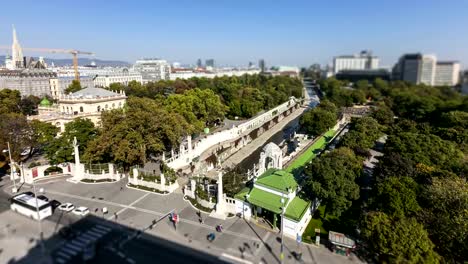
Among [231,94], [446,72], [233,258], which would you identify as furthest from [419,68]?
[233,258]

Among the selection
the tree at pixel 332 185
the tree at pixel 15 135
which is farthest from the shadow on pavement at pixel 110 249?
the tree at pixel 15 135

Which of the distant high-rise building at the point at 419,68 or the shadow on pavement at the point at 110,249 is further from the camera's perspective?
the distant high-rise building at the point at 419,68

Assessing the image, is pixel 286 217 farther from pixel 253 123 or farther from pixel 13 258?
pixel 253 123

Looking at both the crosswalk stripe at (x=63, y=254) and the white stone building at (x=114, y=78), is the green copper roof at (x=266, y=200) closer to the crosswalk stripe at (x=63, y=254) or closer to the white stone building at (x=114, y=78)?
the crosswalk stripe at (x=63, y=254)

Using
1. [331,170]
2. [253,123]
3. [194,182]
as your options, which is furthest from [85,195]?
[253,123]

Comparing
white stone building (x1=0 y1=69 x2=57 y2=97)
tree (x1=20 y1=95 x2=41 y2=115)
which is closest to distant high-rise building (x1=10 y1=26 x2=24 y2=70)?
white stone building (x1=0 y1=69 x2=57 y2=97)

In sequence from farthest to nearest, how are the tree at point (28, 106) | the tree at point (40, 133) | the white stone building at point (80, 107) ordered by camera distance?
the tree at point (28, 106), the white stone building at point (80, 107), the tree at point (40, 133)

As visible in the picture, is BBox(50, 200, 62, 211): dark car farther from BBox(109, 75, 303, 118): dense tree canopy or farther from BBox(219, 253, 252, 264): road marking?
BBox(109, 75, 303, 118): dense tree canopy

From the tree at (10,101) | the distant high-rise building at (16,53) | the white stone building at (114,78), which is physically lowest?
the tree at (10,101)
